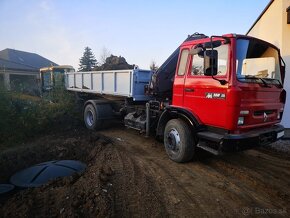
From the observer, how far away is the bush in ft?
26.5

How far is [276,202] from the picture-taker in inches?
169

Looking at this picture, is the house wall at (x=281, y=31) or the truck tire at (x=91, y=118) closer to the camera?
the house wall at (x=281, y=31)

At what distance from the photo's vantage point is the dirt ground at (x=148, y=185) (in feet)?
12.7

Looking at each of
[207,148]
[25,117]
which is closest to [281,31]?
[207,148]

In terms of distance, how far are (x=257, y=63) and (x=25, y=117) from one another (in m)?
7.15

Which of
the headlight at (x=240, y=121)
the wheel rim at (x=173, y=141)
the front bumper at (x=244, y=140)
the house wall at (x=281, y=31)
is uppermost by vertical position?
the house wall at (x=281, y=31)

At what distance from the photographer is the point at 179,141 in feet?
19.5

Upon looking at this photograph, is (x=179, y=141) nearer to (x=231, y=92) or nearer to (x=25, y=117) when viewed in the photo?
(x=231, y=92)

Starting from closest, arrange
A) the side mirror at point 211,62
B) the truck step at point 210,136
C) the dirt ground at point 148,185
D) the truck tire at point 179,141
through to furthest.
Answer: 1. the dirt ground at point 148,185
2. the side mirror at point 211,62
3. the truck step at point 210,136
4. the truck tire at point 179,141

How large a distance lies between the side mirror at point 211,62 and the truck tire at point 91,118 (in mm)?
5412

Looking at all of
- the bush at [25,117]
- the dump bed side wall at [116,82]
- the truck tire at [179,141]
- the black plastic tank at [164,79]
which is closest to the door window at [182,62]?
the black plastic tank at [164,79]

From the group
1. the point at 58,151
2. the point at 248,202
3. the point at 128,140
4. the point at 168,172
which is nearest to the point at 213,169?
the point at 168,172

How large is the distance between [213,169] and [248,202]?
5.09ft

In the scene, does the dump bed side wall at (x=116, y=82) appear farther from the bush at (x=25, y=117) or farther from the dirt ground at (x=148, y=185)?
the dirt ground at (x=148, y=185)
